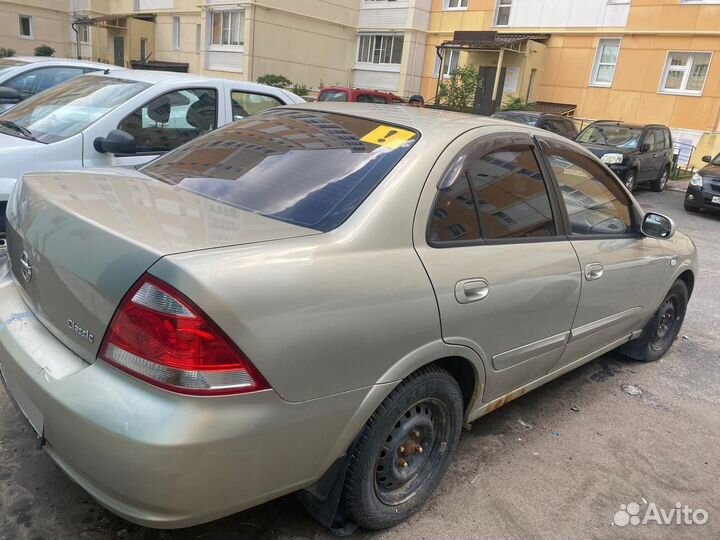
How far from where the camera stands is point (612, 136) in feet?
45.8

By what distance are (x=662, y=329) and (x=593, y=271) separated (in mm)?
1788

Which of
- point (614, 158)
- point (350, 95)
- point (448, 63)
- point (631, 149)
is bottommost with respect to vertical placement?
point (614, 158)

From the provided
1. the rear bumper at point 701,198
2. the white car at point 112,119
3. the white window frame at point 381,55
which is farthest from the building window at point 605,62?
the white car at point 112,119

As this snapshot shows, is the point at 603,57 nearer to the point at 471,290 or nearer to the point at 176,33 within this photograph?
the point at 176,33

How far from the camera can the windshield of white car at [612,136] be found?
44.8ft

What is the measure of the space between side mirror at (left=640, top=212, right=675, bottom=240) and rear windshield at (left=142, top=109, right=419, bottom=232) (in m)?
1.91

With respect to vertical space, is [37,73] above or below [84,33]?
below

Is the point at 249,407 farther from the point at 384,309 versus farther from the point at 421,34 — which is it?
the point at 421,34

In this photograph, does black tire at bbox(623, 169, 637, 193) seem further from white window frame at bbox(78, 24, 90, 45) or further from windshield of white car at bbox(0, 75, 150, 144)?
white window frame at bbox(78, 24, 90, 45)

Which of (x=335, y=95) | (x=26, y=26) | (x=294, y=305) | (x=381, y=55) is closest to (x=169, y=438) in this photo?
(x=294, y=305)

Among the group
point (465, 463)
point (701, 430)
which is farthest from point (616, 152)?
point (465, 463)

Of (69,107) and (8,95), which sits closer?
(69,107)

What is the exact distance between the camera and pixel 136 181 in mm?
2533

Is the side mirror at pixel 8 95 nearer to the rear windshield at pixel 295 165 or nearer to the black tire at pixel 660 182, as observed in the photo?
the rear windshield at pixel 295 165
